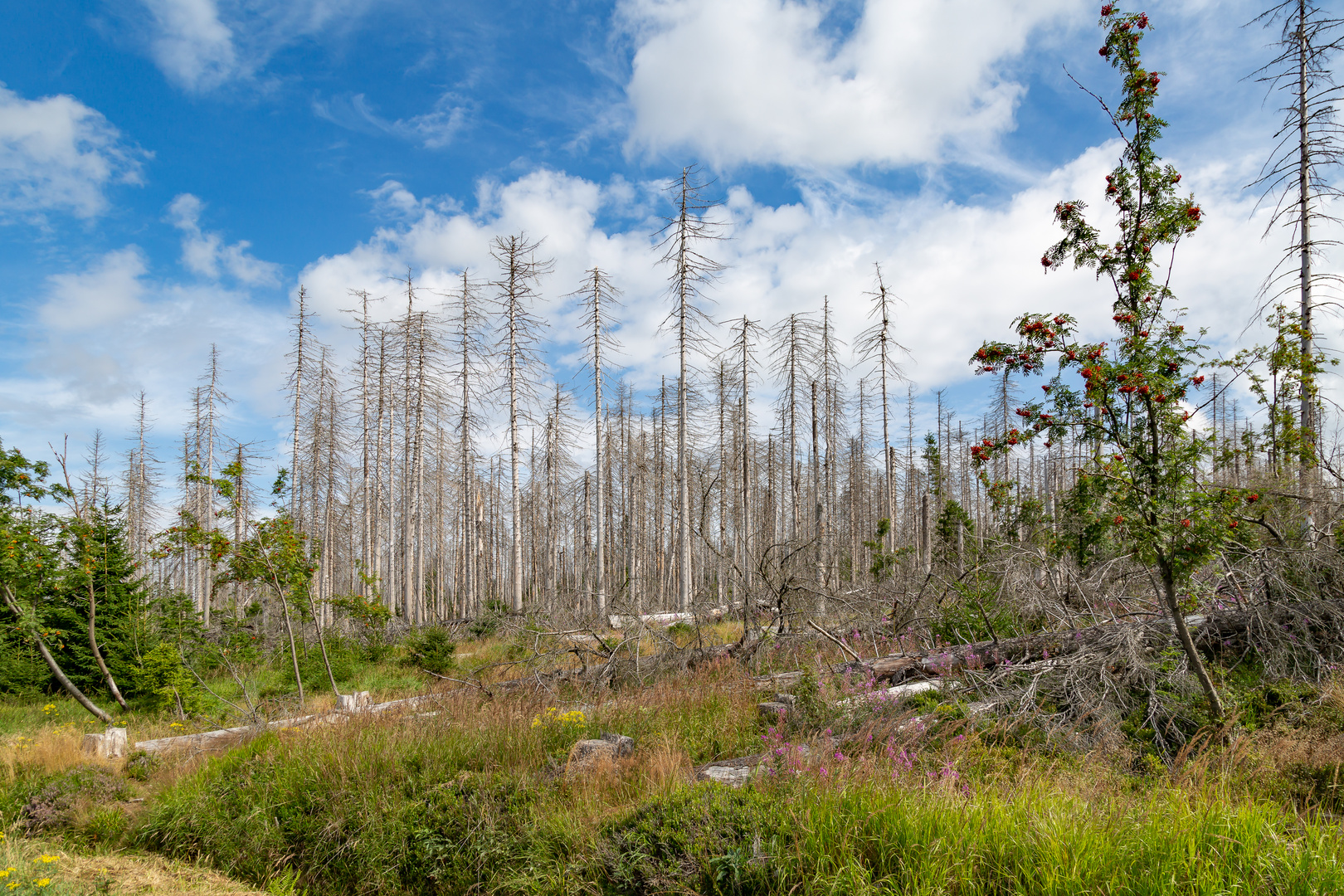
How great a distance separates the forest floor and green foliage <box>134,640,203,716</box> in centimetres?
175

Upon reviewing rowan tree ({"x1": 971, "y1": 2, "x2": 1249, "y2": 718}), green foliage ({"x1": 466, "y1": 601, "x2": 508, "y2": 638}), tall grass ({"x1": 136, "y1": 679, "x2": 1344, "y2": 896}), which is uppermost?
rowan tree ({"x1": 971, "y1": 2, "x2": 1249, "y2": 718})

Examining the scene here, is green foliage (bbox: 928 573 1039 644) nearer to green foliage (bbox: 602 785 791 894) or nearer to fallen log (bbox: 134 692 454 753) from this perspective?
green foliage (bbox: 602 785 791 894)

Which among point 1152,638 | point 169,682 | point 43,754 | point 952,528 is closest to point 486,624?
point 169,682

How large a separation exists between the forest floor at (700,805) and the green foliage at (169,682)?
5.74 feet

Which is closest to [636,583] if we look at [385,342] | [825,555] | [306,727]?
[825,555]

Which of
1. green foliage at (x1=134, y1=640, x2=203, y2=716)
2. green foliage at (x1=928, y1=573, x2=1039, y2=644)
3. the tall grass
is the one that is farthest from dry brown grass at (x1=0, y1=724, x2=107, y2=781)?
green foliage at (x1=928, y1=573, x2=1039, y2=644)

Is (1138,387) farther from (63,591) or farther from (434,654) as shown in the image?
(63,591)

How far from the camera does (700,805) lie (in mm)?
4258

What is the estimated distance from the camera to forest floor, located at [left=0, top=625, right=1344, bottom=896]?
3.07 meters

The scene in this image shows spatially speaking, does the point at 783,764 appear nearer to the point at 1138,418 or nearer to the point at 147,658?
the point at 1138,418

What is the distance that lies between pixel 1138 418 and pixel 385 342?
1036 inches

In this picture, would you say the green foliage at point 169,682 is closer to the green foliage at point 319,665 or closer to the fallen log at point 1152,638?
the green foliage at point 319,665

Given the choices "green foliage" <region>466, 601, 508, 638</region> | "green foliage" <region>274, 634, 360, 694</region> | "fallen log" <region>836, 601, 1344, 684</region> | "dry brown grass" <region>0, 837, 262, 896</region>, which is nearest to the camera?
"dry brown grass" <region>0, 837, 262, 896</region>

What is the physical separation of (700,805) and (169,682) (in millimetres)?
11167
